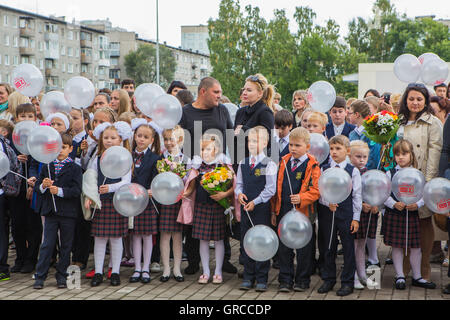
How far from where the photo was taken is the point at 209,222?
20.2ft

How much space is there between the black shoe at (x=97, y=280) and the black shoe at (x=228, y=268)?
1467mm

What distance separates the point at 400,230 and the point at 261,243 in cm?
155

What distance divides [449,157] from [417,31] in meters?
61.7

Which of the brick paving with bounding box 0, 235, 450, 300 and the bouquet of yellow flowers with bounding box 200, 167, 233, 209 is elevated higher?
the bouquet of yellow flowers with bounding box 200, 167, 233, 209

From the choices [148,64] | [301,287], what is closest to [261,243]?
[301,287]

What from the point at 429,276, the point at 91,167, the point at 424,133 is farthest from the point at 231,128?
the point at 429,276

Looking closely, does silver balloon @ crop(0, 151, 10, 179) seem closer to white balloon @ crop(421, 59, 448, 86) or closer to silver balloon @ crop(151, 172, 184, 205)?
silver balloon @ crop(151, 172, 184, 205)

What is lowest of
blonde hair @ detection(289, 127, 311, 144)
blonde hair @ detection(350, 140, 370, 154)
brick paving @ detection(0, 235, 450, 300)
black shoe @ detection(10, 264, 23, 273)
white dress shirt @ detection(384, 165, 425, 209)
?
brick paving @ detection(0, 235, 450, 300)

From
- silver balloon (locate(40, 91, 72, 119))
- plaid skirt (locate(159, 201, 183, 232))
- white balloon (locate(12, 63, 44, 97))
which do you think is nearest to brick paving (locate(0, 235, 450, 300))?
plaid skirt (locate(159, 201, 183, 232))

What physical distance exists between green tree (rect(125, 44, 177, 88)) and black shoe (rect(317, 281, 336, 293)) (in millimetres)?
73123

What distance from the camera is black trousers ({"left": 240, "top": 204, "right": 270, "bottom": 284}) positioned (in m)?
5.87

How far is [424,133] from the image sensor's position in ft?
19.9

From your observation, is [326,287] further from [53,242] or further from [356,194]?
→ [53,242]
